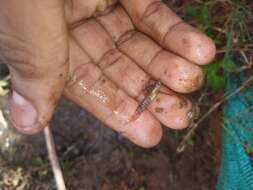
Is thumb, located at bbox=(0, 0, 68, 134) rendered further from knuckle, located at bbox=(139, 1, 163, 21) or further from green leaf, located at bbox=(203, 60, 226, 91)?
green leaf, located at bbox=(203, 60, 226, 91)

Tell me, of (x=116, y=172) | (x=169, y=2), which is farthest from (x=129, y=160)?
(x=169, y=2)

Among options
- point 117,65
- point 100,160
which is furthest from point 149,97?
point 100,160

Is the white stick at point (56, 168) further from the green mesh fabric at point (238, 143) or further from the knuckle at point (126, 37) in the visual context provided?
the green mesh fabric at point (238, 143)

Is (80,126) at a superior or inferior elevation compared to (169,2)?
inferior

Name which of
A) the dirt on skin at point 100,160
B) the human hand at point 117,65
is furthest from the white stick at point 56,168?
the human hand at point 117,65

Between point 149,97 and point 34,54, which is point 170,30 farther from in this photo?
point 34,54

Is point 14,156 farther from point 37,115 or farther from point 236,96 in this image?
point 236,96
